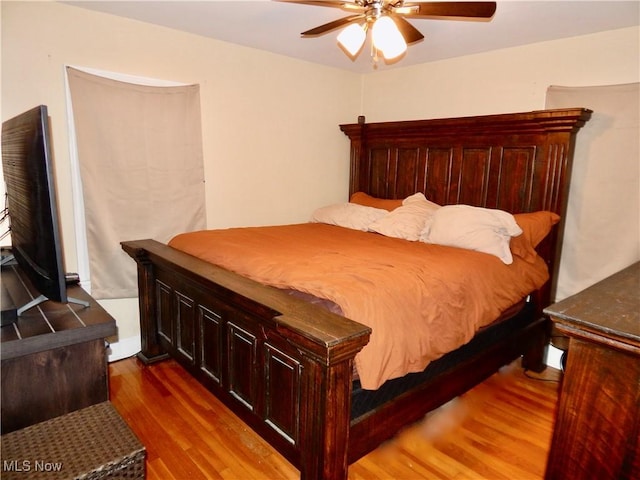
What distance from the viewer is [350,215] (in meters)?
3.27

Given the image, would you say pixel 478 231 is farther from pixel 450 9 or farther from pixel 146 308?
pixel 146 308

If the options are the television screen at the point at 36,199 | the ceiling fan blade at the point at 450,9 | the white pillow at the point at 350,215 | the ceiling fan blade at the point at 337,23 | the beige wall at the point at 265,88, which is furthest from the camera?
the white pillow at the point at 350,215

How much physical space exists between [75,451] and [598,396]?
4.93ft

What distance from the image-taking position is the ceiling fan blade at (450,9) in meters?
1.77

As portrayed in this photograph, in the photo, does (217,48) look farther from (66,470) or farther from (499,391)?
(499,391)

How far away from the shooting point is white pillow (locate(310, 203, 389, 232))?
3.20 meters

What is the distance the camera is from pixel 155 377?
8.59ft

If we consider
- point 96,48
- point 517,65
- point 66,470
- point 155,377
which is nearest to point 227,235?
point 155,377

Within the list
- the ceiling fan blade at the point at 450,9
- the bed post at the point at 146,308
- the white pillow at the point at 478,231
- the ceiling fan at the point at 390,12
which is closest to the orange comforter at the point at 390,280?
the white pillow at the point at 478,231

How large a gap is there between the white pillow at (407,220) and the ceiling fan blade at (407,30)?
1.18 m

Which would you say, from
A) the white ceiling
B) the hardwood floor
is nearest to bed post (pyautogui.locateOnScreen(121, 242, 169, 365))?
the hardwood floor

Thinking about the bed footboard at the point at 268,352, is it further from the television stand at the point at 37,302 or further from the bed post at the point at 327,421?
the television stand at the point at 37,302

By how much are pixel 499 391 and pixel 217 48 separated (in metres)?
3.08

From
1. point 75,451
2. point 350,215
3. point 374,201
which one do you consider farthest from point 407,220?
point 75,451
